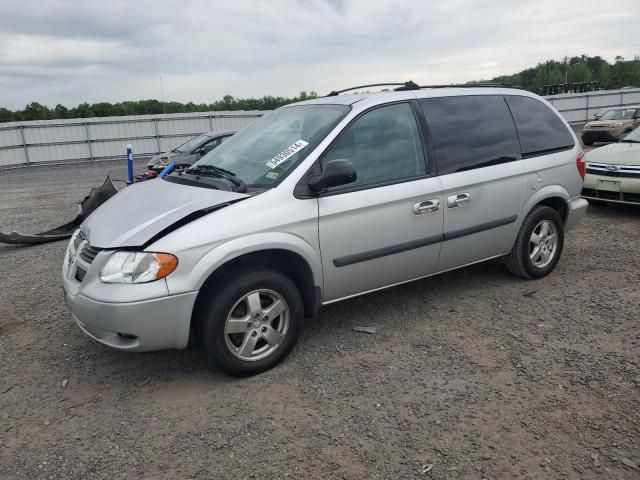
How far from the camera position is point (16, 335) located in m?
4.22

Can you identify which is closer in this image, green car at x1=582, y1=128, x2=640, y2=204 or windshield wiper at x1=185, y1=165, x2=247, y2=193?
windshield wiper at x1=185, y1=165, x2=247, y2=193

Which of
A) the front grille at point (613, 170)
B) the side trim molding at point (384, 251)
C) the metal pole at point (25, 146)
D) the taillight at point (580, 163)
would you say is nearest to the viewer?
the side trim molding at point (384, 251)

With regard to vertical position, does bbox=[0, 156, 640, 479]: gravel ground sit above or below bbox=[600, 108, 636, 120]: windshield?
below

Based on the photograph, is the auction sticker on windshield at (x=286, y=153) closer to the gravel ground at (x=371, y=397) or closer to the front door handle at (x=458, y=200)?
the front door handle at (x=458, y=200)

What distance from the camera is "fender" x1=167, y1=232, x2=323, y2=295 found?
3.05 meters

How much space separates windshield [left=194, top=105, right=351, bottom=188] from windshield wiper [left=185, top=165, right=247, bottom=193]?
0.04 m

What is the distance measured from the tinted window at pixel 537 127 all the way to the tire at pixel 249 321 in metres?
2.66

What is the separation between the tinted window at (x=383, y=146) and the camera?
3721 mm

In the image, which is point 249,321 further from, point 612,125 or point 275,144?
point 612,125

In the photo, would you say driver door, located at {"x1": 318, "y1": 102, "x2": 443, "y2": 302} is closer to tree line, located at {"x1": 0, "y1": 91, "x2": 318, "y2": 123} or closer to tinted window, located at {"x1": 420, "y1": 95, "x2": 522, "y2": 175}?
tinted window, located at {"x1": 420, "y1": 95, "x2": 522, "y2": 175}

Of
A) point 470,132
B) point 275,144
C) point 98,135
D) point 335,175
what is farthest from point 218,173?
point 98,135

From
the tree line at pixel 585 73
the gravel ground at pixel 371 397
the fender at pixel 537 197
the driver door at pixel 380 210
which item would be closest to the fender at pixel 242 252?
the driver door at pixel 380 210

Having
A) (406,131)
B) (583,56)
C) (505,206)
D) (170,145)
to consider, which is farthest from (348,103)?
(583,56)

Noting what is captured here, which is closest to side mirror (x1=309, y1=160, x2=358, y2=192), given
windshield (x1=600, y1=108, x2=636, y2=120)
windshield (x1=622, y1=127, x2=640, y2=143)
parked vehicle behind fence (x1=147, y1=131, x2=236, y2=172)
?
windshield (x1=622, y1=127, x2=640, y2=143)
